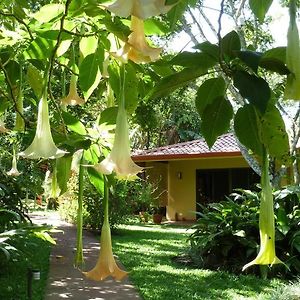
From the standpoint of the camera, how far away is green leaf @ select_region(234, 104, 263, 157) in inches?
30.1

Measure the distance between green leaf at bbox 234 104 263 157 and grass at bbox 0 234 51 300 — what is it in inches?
145

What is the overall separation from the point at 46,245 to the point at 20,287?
→ 3.57 meters

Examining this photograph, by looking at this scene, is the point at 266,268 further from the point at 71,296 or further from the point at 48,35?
the point at 48,35

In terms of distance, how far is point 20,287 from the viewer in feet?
18.2

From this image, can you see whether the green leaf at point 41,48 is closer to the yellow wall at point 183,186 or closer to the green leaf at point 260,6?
the green leaf at point 260,6

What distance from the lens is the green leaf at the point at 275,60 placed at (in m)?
0.67

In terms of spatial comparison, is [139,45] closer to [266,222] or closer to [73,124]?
[266,222]

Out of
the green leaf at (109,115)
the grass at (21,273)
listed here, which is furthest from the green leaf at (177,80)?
the grass at (21,273)

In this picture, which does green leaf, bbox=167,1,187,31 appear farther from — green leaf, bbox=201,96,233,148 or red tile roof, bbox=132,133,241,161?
red tile roof, bbox=132,133,241,161

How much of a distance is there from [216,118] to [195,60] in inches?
4.3

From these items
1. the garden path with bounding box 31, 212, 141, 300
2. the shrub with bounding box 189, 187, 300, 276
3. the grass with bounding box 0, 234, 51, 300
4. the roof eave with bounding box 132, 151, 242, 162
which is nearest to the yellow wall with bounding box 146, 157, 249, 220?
the roof eave with bounding box 132, 151, 242, 162

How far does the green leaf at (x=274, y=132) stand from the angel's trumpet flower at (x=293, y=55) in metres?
0.13

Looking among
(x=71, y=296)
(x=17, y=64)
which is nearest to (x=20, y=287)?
(x=71, y=296)

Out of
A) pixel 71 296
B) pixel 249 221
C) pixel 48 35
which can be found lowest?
pixel 71 296
